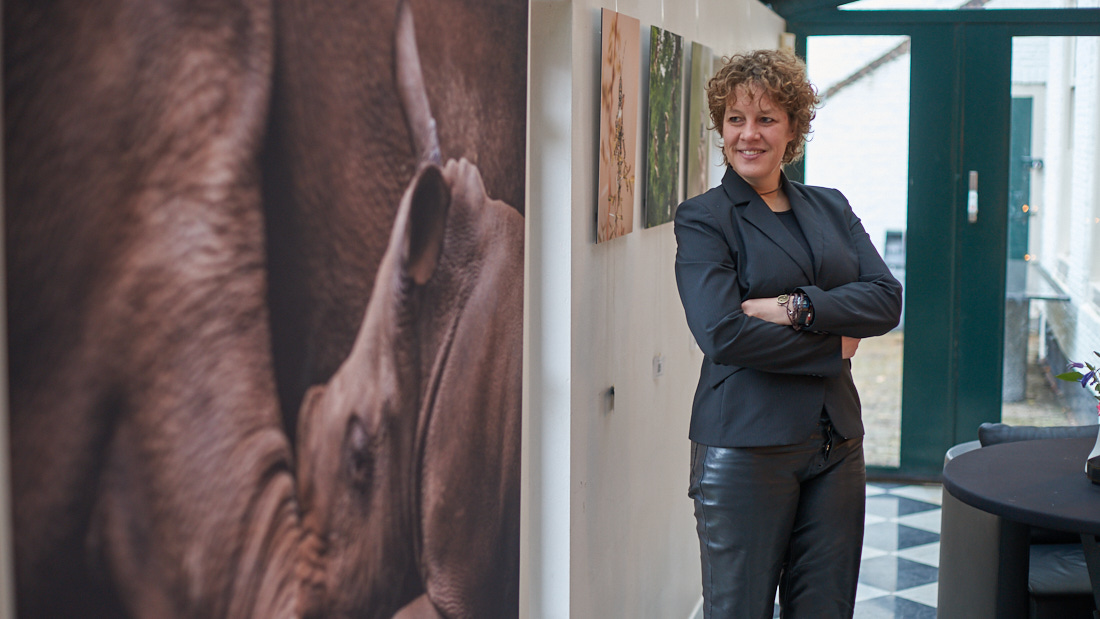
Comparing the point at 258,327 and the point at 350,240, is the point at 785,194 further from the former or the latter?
the point at 258,327

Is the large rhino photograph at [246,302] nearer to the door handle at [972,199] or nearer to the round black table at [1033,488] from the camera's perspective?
the round black table at [1033,488]

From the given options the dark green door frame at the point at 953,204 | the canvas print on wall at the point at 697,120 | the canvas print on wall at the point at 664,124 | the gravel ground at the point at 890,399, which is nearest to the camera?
the canvas print on wall at the point at 664,124

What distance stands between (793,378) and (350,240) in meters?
1.36

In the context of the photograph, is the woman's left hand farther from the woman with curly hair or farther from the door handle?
the door handle

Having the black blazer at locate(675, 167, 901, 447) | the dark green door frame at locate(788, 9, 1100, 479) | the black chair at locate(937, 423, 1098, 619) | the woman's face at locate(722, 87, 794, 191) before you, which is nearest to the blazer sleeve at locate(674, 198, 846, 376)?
the black blazer at locate(675, 167, 901, 447)

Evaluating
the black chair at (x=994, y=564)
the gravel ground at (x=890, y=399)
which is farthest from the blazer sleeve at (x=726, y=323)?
the gravel ground at (x=890, y=399)

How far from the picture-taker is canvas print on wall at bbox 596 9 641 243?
241cm

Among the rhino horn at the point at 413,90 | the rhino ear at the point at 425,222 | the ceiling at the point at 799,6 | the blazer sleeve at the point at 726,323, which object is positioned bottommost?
the blazer sleeve at the point at 726,323

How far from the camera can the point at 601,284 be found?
2.54 meters

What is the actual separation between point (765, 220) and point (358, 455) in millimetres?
1382

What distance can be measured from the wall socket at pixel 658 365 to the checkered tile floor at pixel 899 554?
5.76 ft

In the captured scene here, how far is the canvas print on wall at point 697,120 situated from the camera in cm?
362

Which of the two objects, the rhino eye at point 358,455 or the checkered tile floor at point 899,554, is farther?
the checkered tile floor at point 899,554

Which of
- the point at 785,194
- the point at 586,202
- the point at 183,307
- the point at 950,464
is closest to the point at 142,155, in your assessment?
the point at 183,307
